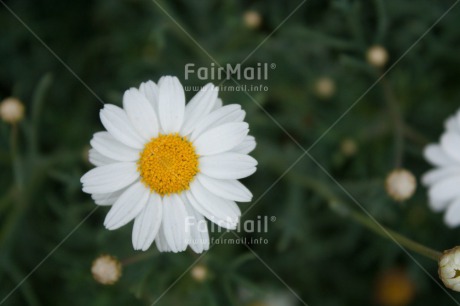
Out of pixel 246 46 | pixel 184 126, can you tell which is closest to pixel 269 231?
pixel 246 46

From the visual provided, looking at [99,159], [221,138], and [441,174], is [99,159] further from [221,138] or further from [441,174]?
[441,174]

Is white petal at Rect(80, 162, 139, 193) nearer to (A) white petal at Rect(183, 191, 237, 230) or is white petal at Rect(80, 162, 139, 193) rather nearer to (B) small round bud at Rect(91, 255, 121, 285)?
(A) white petal at Rect(183, 191, 237, 230)

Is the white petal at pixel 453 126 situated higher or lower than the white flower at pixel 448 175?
higher

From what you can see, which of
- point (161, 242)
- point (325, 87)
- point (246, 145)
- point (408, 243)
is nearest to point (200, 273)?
point (161, 242)

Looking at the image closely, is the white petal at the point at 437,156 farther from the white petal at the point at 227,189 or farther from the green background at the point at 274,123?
the white petal at the point at 227,189

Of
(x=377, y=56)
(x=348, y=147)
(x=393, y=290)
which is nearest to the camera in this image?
(x=377, y=56)

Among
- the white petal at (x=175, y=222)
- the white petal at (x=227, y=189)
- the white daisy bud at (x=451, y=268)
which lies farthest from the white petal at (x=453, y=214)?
the white petal at (x=175, y=222)
